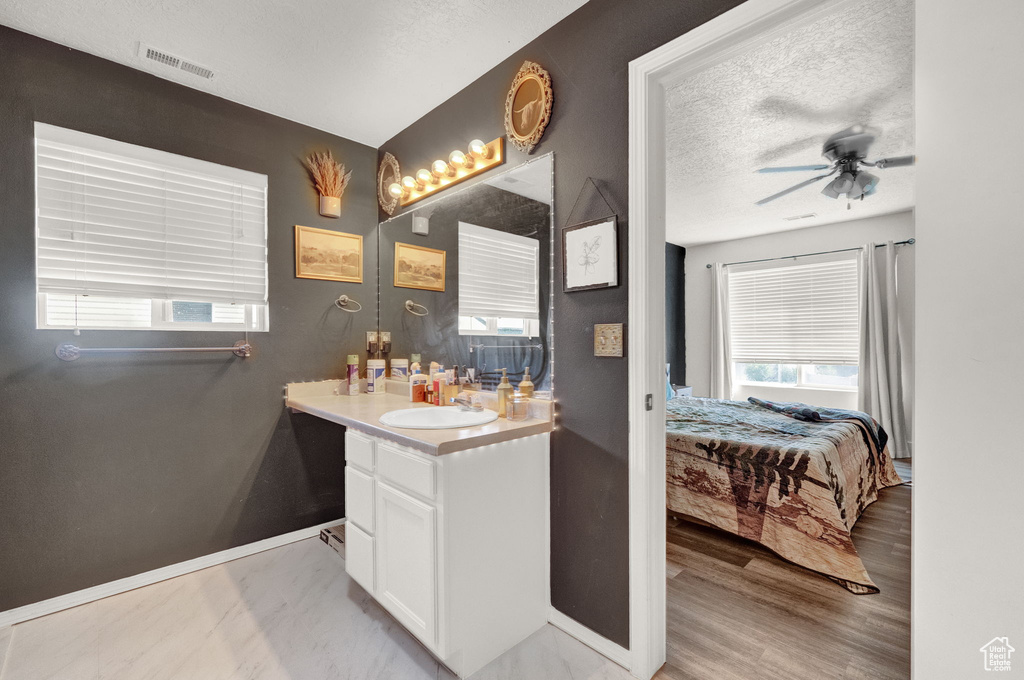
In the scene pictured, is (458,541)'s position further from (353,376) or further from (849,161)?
(849,161)

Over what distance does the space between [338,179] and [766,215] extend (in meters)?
4.03

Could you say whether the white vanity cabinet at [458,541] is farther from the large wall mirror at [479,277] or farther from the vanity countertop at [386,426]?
the large wall mirror at [479,277]

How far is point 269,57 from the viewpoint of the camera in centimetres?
205

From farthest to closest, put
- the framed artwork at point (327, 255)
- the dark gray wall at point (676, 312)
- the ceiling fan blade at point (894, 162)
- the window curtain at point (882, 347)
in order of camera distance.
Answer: the dark gray wall at point (676, 312) → the window curtain at point (882, 347) → the ceiling fan blade at point (894, 162) → the framed artwork at point (327, 255)

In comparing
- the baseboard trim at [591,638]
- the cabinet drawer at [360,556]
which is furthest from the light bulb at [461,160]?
the baseboard trim at [591,638]

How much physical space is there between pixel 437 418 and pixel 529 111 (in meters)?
1.38

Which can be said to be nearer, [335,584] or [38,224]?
[38,224]

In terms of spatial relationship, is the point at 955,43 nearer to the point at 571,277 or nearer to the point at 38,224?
the point at 571,277

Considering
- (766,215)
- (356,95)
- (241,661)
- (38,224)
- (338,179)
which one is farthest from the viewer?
(766,215)

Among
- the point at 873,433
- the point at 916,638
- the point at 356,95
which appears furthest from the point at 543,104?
the point at 873,433

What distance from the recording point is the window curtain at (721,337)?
565 cm

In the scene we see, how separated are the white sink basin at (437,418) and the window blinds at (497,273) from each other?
0.48m

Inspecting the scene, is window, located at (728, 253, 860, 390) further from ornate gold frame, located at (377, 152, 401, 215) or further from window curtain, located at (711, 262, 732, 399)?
ornate gold frame, located at (377, 152, 401, 215)

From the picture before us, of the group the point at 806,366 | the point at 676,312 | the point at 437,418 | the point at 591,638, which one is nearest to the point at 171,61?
the point at 437,418
